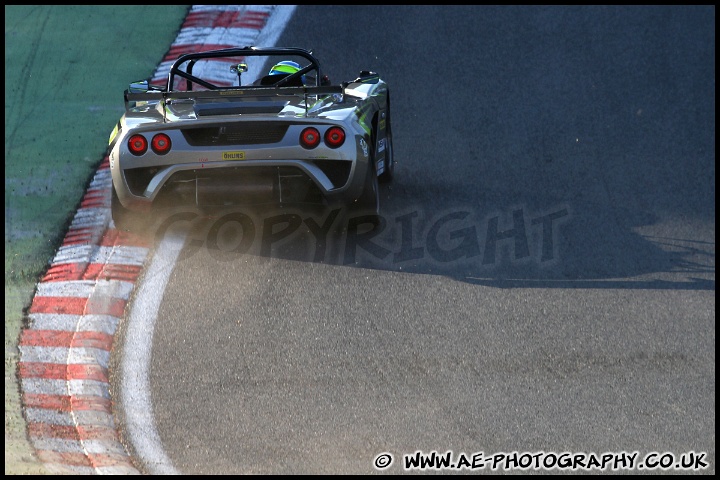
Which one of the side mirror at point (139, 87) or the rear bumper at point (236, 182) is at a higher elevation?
the side mirror at point (139, 87)

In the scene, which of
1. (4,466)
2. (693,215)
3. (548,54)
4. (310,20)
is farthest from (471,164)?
(4,466)

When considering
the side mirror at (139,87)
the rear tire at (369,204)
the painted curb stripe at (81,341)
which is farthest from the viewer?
the side mirror at (139,87)

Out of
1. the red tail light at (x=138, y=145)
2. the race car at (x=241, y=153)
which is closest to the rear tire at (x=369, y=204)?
the race car at (x=241, y=153)

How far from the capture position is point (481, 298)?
621 cm

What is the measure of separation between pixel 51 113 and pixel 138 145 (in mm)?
2830

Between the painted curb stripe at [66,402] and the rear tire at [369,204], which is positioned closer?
the painted curb stripe at [66,402]

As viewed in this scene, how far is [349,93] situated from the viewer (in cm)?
713

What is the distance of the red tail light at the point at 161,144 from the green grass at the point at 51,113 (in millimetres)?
1082

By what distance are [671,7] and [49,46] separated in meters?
6.08

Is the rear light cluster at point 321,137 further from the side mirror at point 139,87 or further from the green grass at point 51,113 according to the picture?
the green grass at point 51,113

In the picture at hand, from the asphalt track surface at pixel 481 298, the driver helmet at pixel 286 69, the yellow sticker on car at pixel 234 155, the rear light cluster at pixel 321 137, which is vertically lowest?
the asphalt track surface at pixel 481 298

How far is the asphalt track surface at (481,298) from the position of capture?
499 cm

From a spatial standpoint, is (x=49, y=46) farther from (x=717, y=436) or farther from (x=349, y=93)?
(x=717, y=436)

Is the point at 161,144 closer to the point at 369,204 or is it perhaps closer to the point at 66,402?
the point at 369,204
